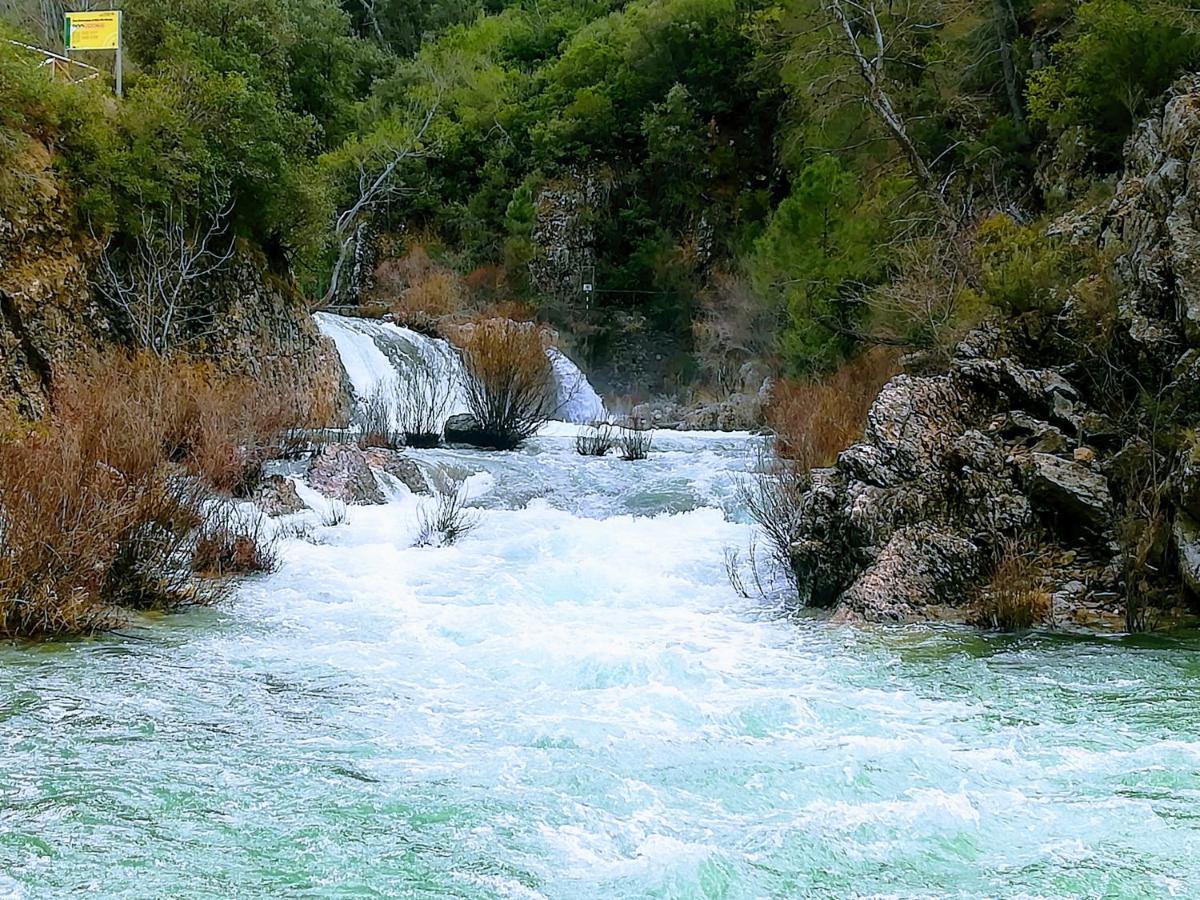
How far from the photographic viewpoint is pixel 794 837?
432 cm

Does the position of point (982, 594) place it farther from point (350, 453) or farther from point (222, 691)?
point (350, 453)

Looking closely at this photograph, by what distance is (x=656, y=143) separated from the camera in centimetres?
3350

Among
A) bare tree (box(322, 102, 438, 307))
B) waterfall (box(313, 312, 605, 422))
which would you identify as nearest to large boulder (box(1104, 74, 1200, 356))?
waterfall (box(313, 312, 605, 422))

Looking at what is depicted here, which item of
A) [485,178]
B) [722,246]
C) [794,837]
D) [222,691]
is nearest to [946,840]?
[794,837]

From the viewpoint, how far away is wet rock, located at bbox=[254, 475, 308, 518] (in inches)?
441

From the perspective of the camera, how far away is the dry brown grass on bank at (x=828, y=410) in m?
11.5

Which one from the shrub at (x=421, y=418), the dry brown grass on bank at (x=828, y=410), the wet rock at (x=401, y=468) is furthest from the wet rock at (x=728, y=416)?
the wet rock at (x=401, y=468)

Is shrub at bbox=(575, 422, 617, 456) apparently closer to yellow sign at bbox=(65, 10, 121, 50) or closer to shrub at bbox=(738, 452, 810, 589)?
shrub at bbox=(738, 452, 810, 589)

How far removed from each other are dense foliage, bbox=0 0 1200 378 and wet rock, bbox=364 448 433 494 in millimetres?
4884

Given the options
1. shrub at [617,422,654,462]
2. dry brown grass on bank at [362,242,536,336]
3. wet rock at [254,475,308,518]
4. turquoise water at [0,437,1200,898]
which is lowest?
turquoise water at [0,437,1200,898]

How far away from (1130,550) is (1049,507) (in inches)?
37.9

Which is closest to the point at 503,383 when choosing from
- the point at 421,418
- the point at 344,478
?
the point at 421,418

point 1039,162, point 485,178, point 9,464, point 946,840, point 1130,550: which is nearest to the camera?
point 946,840

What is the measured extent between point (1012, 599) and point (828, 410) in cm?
504
